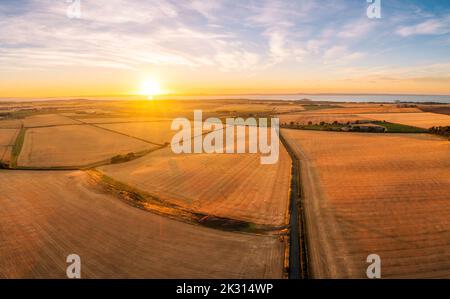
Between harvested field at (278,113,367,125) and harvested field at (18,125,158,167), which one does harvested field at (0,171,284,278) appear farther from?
harvested field at (278,113,367,125)

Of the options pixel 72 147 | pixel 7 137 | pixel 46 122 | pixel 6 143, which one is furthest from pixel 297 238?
pixel 46 122

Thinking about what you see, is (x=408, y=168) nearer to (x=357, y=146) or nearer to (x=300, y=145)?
(x=357, y=146)

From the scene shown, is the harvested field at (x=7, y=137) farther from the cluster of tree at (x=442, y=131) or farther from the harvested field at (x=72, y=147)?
the cluster of tree at (x=442, y=131)

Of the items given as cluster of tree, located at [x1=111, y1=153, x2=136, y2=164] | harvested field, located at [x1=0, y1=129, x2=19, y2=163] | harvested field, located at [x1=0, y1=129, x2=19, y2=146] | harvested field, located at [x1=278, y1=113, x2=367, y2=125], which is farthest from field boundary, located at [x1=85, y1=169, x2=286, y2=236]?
harvested field, located at [x1=278, y1=113, x2=367, y2=125]

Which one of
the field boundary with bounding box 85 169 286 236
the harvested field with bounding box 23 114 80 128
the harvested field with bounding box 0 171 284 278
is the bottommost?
the harvested field with bounding box 0 171 284 278

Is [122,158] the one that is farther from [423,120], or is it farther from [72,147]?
[423,120]

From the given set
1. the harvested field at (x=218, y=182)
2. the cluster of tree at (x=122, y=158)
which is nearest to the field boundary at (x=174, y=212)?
the harvested field at (x=218, y=182)

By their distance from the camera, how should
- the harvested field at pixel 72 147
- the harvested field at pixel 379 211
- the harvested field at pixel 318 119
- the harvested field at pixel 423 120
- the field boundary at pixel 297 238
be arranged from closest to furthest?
the field boundary at pixel 297 238
the harvested field at pixel 379 211
the harvested field at pixel 72 147
the harvested field at pixel 423 120
the harvested field at pixel 318 119
